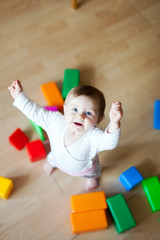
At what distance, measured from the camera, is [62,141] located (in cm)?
84

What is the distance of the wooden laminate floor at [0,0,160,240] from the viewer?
0.98m

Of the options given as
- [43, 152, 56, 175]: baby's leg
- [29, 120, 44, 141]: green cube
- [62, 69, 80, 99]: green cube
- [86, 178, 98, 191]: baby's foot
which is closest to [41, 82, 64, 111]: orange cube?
[62, 69, 80, 99]: green cube

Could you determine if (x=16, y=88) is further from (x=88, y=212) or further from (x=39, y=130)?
(x=88, y=212)

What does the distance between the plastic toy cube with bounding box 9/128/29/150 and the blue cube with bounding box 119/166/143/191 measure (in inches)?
17.7

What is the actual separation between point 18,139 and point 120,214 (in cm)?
52

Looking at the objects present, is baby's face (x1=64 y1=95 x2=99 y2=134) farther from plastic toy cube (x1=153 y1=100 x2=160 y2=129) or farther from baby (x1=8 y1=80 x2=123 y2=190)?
plastic toy cube (x1=153 y1=100 x2=160 y2=129)

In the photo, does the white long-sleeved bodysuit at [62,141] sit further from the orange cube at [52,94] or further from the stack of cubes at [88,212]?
the orange cube at [52,94]

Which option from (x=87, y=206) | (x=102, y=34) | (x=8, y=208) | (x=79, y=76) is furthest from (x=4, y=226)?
(x=102, y=34)

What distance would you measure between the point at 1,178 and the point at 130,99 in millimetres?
707

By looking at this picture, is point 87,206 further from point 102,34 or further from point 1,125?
point 102,34

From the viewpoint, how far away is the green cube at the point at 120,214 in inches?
36.5

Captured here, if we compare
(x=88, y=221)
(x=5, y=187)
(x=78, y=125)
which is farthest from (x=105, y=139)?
(x=5, y=187)

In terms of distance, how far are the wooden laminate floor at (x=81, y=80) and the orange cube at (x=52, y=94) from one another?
0.05 metres

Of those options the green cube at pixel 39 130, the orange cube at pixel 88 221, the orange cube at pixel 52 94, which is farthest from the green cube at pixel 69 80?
the orange cube at pixel 88 221
